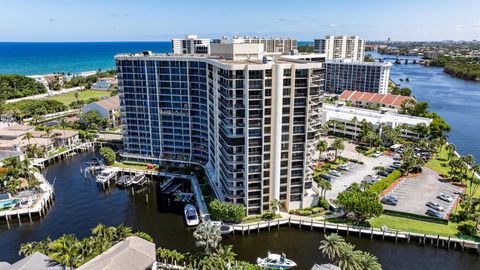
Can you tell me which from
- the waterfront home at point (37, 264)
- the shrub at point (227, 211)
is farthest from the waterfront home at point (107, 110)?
the waterfront home at point (37, 264)

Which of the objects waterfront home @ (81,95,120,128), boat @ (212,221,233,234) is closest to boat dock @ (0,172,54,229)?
boat @ (212,221,233,234)

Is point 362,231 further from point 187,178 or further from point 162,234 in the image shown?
point 187,178

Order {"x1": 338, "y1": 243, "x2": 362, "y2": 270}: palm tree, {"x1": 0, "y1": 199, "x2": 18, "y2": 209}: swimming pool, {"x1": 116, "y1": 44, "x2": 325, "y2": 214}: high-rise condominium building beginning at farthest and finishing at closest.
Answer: {"x1": 0, "y1": 199, "x2": 18, "y2": 209}: swimming pool, {"x1": 116, "y1": 44, "x2": 325, "y2": 214}: high-rise condominium building, {"x1": 338, "y1": 243, "x2": 362, "y2": 270}: palm tree

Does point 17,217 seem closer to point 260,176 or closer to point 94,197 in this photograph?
point 94,197

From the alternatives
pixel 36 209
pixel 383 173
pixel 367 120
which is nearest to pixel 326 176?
pixel 383 173

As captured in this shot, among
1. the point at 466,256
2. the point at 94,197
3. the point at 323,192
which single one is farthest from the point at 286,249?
the point at 94,197

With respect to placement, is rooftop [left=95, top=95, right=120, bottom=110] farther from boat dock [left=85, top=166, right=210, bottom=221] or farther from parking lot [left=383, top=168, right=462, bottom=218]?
parking lot [left=383, top=168, right=462, bottom=218]

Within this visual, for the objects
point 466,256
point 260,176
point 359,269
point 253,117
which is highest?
point 253,117
